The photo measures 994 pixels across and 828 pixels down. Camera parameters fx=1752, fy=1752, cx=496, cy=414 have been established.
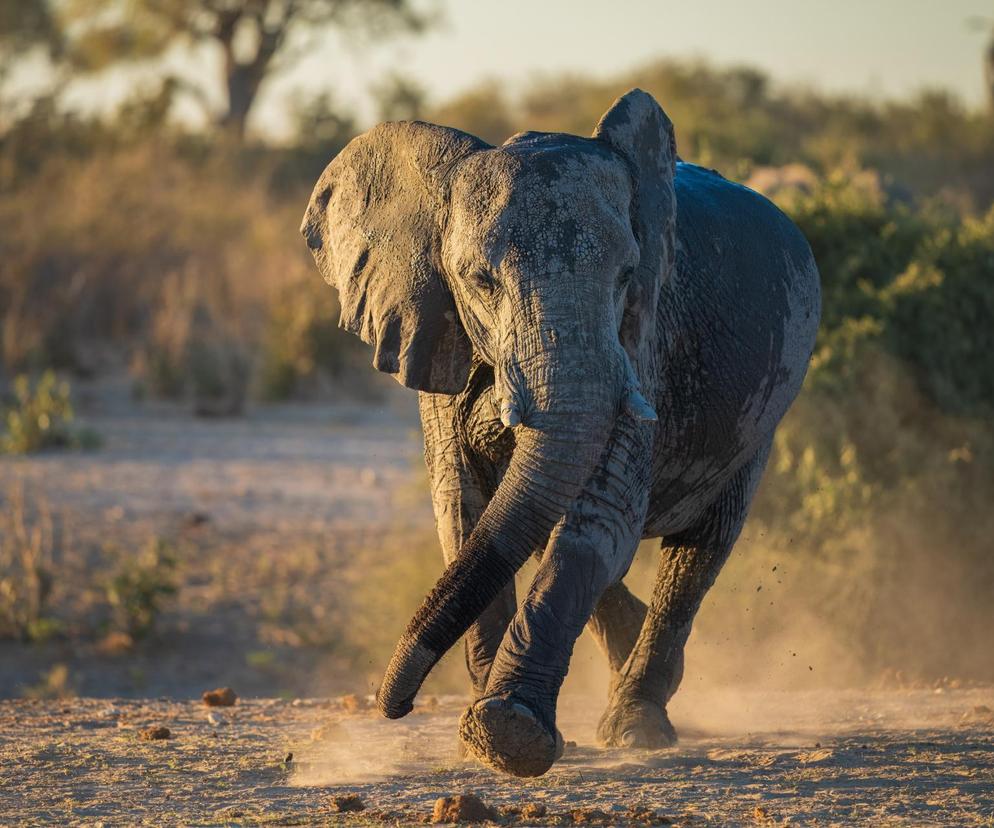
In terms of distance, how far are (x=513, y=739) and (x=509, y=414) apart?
2.67 feet

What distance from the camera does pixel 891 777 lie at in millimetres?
5082

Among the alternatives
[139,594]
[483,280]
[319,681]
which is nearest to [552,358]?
[483,280]

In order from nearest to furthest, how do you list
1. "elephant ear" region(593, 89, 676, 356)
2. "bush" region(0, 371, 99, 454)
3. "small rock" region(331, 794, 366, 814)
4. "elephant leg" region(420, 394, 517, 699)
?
"small rock" region(331, 794, 366, 814)
"elephant ear" region(593, 89, 676, 356)
"elephant leg" region(420, 394, 517, 699)
"bush" region(0, 371, 99, 454)

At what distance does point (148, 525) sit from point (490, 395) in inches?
242

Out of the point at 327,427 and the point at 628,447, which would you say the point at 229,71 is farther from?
the point at 628,447

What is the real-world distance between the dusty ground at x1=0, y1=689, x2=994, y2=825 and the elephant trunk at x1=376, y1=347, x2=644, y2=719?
0.44 meters

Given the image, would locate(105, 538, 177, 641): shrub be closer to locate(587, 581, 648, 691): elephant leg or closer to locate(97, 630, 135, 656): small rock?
locate(97, 630, 135, 656): small rock

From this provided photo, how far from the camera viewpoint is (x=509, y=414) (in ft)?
14.5

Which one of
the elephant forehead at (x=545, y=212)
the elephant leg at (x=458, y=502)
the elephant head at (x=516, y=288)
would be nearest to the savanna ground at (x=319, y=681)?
the elephant leg at (x=458, y=502)

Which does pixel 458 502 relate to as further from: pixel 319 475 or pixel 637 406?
pixel 319 475

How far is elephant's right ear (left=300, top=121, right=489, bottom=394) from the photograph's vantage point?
4879 millimetres

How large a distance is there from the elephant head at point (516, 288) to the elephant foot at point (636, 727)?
1.26 m

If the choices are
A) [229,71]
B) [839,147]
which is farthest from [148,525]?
[229,71]

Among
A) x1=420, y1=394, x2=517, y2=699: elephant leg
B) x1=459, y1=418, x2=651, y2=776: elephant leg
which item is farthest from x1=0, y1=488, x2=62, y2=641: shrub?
x1=459, y1=418, x2=651, y2=776: elephant leg
